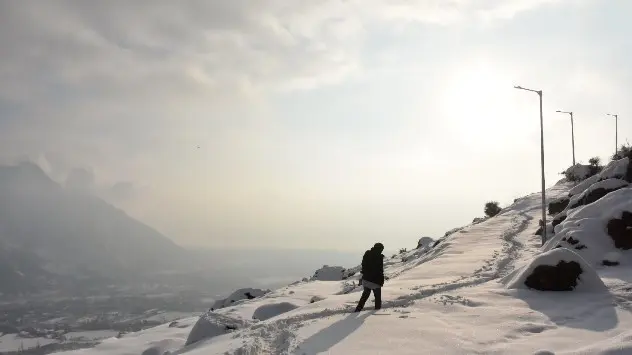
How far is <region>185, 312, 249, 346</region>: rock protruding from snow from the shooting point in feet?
52.7

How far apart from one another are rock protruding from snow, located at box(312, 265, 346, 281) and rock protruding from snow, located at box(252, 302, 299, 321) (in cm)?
1835

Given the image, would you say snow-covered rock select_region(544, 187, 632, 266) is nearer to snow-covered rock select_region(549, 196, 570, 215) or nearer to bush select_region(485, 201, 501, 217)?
snow-covered rock select_region(549, 196, 570, 215)

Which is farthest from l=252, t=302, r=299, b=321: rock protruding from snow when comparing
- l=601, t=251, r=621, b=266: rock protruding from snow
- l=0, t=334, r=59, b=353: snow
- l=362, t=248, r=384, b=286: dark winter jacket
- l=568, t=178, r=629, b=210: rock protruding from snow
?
l=0, t=334, r=59, b=353: snow

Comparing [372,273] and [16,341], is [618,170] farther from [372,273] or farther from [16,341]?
[16,341]

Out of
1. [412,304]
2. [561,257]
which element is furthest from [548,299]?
[412,304]

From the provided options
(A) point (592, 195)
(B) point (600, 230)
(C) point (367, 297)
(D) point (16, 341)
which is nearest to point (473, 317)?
(C) point (367, 297)

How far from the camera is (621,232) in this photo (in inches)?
758

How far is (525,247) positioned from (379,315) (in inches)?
693

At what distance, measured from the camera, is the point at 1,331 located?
147750mm

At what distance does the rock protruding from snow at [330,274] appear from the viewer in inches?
1567

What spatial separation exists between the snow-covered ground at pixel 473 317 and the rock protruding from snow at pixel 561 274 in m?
0.03

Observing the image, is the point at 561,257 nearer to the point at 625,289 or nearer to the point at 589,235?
the point at 625,289

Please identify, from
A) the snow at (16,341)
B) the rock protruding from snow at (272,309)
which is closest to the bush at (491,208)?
the rock protruding from snow at (272,309)

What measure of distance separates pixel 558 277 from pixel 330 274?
28.0m
